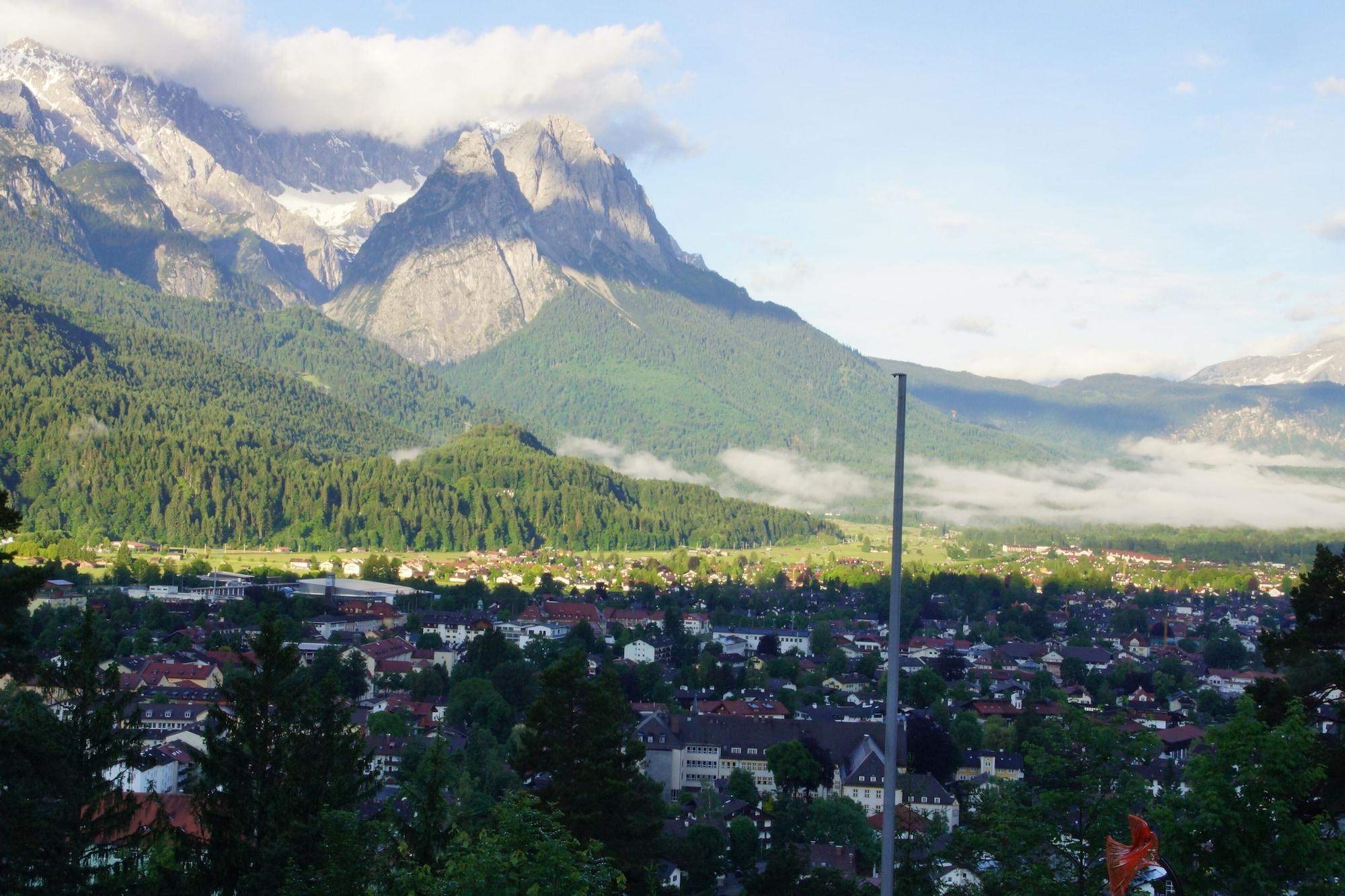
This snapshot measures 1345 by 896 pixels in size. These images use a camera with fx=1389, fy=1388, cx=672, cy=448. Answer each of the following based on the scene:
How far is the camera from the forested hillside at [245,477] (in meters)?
137

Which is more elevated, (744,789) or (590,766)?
(590,766)

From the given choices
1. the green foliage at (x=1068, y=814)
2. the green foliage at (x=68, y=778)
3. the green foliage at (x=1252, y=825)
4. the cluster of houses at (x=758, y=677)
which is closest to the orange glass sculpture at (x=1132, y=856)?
the green foliage at (x=1068, y=814)

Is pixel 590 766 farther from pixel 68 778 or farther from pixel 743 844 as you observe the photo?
pixel 743 844

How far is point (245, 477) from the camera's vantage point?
148125mm

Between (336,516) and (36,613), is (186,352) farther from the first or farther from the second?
(36,613)

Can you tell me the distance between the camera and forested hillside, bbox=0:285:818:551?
137m

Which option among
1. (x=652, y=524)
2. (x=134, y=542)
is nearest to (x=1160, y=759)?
(x=134, y=542)

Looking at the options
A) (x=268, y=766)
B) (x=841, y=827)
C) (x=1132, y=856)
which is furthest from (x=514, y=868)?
(x=841, y=827)

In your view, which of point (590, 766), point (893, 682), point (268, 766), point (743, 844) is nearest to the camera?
point (893, 682)

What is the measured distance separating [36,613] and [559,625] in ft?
104

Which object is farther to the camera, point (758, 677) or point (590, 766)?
point (758, 677)

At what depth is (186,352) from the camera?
197 m

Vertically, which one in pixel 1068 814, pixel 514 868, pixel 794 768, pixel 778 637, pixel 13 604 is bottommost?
pixel 794 768

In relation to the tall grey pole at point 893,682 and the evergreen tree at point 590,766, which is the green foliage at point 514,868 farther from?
the evergreen tree at point 590,766
